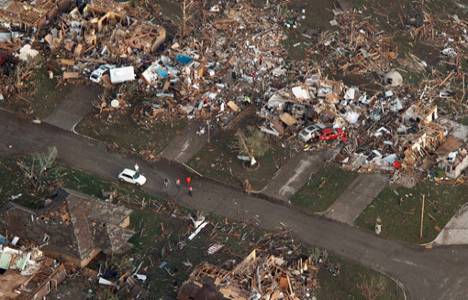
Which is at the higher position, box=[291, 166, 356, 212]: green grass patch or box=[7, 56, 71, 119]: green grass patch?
box=[7, 56, 71, 119]: green grass patch

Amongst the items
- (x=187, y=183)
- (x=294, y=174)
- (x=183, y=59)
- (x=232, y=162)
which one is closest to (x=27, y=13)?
(x=183, y=59)

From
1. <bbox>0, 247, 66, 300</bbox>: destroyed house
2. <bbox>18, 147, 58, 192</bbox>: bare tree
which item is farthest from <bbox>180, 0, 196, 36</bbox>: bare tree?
<bbox>0, 247, 66, 300</bbox>: destroyed house

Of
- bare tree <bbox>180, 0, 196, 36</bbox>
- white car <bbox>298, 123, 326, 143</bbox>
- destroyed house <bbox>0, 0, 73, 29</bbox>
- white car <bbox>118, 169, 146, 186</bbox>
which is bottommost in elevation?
white car <bbox>298, 123, 326, 143</bbox>

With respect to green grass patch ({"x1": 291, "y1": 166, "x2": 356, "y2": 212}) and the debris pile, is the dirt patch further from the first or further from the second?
the debris pile

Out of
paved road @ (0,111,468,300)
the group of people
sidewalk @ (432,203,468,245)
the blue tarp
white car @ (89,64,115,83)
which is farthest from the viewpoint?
the blue tarp

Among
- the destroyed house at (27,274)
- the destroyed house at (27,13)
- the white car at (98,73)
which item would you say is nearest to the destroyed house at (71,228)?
the destroyed house at (27,274)

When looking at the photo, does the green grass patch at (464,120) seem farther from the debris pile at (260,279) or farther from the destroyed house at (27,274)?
the destroyed house at (27,274)
